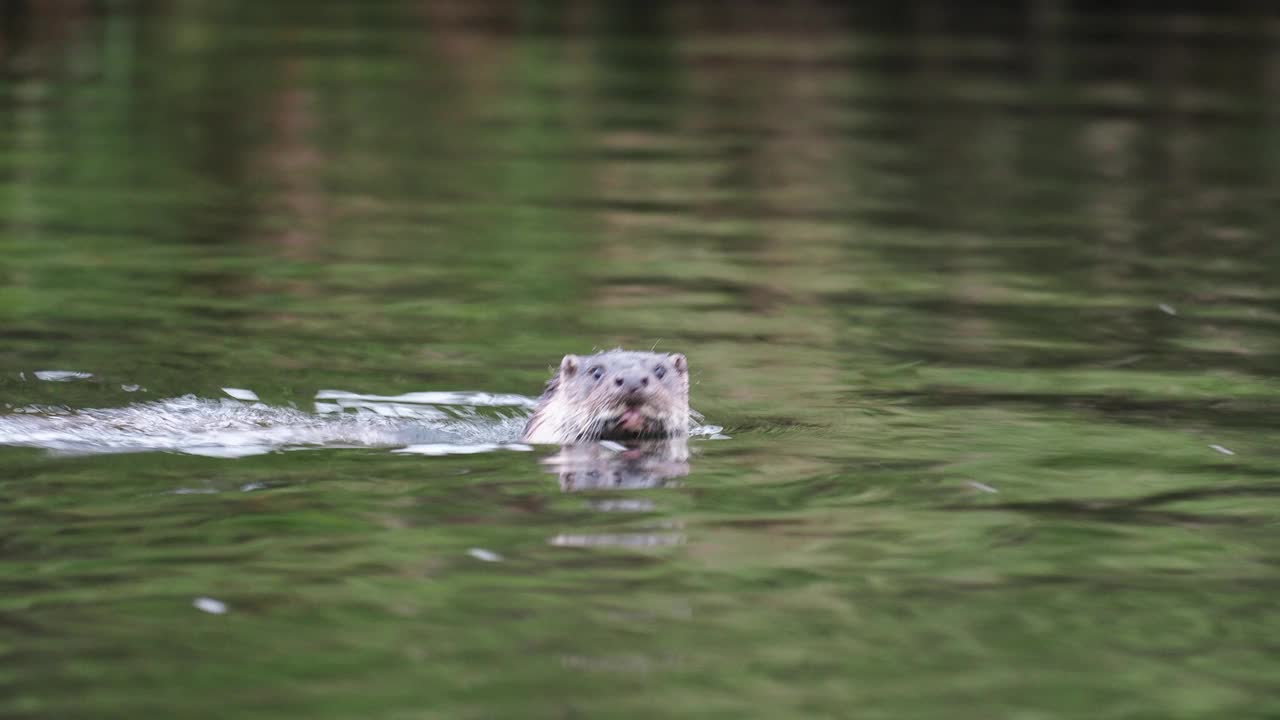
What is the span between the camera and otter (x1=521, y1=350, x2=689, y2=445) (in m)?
9.16

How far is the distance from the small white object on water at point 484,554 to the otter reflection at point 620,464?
1031 millimetres

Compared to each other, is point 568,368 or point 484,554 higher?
point 568,368

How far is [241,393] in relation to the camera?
10.2 meters

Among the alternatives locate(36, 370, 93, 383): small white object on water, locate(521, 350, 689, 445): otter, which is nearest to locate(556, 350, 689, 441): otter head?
locate(521, 350, 689, 445): otter

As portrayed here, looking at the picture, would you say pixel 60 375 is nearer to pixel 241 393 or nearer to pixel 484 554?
pixel 241 393

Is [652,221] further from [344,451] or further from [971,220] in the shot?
[344,451]

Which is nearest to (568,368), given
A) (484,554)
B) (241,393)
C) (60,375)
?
(241,393)

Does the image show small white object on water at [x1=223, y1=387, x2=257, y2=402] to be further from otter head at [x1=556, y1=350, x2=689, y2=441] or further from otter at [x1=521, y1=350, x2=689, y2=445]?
otter head at [x1=556, y1=350, x2=689, y2=441]

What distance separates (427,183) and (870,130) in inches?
299

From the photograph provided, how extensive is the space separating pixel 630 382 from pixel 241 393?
2.00 meters

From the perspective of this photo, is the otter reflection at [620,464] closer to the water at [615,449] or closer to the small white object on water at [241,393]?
the water at [615,449]

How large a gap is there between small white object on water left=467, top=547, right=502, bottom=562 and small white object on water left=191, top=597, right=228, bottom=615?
93 cm

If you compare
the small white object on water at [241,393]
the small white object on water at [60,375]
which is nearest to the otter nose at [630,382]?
the small white object on water at [241,393]

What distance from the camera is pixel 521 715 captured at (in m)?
5.64
